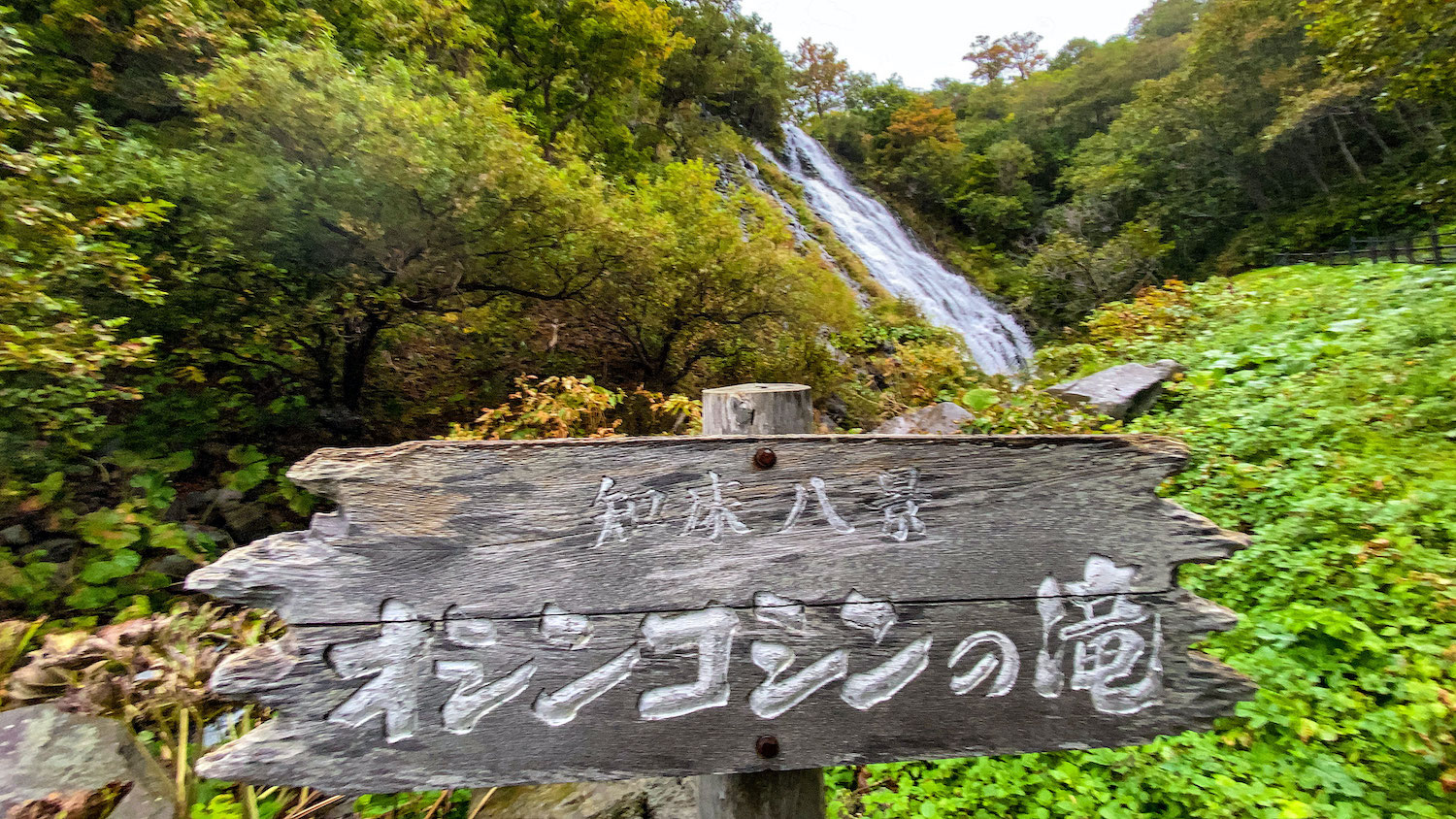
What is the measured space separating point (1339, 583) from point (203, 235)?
530 cm

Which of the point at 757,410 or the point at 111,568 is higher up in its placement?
the point at 757,410

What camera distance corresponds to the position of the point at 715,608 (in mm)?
945

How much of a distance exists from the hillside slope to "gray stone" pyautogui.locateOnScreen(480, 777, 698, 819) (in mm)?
586

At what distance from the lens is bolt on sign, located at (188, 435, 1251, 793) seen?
88cm

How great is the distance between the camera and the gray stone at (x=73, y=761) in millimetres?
1619

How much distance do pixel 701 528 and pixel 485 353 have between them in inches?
166

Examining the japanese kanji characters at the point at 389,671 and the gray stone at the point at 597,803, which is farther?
the gray stone at the point at 597,803

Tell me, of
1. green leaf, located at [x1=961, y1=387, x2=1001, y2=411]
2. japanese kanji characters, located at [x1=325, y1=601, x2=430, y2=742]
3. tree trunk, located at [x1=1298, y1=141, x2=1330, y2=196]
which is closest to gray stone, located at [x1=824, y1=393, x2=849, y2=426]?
green leaf, located at [x1=961, y1=387, x2=1001, y2=411]

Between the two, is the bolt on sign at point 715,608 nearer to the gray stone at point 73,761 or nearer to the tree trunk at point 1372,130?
the gray stone at point 73,761

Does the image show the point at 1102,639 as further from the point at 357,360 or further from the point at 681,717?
the point at 357,360

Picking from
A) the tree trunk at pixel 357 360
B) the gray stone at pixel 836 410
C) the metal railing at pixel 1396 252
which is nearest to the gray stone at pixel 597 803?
the tree trunk at pixel 357 360

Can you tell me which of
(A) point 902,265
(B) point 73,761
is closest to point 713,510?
(B) point 73,761

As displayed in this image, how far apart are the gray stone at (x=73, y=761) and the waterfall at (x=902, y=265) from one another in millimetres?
10258

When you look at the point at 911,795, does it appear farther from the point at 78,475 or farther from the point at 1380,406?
the point at 78,475
